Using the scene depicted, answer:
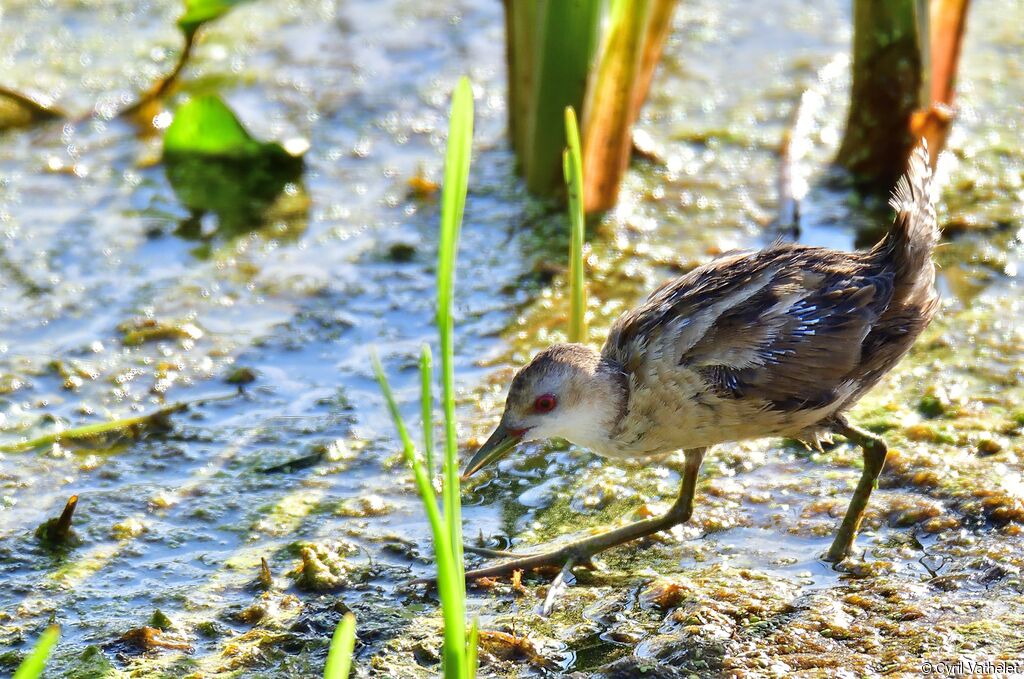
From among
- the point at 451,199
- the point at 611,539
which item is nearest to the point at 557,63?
the point at 611,539

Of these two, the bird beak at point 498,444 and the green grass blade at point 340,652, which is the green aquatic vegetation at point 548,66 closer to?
the bird beak at point 498,444

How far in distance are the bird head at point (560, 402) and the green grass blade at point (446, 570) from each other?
1.43 meters

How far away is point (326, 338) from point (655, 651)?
7.63 feet

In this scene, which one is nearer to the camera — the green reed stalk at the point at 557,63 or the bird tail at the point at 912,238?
the bird tail at the point at 912,238

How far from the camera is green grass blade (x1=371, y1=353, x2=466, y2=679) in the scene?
2166mm

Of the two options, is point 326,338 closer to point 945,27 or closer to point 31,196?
point 31,196

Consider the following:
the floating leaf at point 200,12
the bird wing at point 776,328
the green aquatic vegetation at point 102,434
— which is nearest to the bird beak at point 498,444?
the bird wing at point 776,328

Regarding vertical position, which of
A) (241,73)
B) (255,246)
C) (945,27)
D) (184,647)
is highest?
(945,27)

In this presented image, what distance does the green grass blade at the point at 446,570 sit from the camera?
7.11 feet

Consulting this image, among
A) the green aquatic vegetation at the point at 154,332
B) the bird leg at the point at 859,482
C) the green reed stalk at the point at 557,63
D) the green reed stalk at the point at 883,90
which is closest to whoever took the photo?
the bird leg at the point at 859,482

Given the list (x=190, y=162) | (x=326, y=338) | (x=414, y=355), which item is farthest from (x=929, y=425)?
(x=190, y=162)

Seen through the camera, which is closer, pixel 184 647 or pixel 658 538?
pixel 184 647

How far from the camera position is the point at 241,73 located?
23.9ft

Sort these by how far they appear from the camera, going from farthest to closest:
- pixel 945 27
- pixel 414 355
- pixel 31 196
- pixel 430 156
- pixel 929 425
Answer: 1. pixel 430 156
2. pixel 31 196
3. pixel 945 27
4. pixel 414 355
5. pixel 929 425
